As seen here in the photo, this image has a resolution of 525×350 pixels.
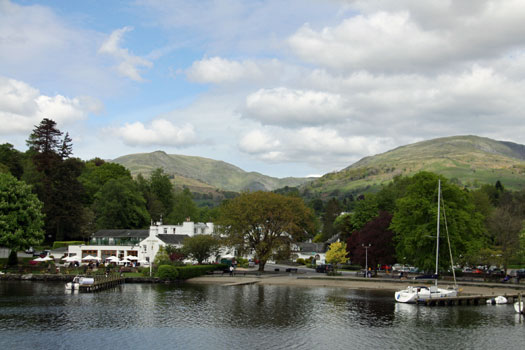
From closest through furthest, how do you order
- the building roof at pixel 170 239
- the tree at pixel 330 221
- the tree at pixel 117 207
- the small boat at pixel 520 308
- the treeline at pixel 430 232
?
the small boat at pixel 520 308 < the treeline at pixel 430 232 < the building roof at pixel 170 239 < the tree at pixel 117 207 < the tree at pixel 330 221

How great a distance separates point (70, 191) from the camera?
103 m

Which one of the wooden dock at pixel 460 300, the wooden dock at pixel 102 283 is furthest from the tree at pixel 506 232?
the wooden dock at pixel 102 283

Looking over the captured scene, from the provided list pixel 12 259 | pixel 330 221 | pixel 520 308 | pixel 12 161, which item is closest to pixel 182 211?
pixel 12 161

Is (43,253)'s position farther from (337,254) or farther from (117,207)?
(337,254)

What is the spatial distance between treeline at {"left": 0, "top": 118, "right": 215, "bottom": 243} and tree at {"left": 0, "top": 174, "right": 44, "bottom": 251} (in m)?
22.6

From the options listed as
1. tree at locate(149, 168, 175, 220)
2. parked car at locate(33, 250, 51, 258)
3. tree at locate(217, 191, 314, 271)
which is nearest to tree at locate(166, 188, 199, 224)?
tree at locate(149, 168, 175, 220)

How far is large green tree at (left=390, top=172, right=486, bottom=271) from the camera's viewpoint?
66.8 meters

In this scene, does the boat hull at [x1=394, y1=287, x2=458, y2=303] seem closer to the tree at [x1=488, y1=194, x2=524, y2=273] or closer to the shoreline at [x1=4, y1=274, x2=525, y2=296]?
the shoreline at [x1=4, y1=274, x2=525, y2=296]

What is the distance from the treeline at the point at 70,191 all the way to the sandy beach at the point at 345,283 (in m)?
38.8

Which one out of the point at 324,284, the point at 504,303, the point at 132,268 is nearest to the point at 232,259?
Result: the point at 132,268

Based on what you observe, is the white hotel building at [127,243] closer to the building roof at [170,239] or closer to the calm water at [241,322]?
the building roof at [170,239]

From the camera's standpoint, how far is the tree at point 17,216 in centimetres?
7400

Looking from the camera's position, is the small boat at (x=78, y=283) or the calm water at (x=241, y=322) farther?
the small boat at (x=78, y=283)

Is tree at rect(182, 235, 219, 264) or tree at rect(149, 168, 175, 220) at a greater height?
tree at rect(149, 168, 175, 220)
